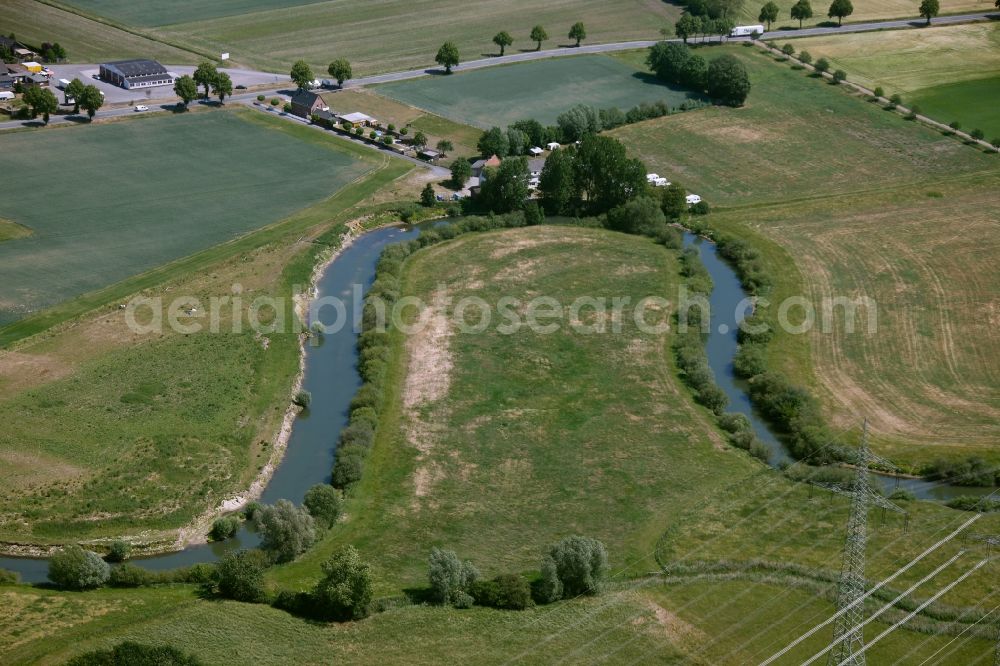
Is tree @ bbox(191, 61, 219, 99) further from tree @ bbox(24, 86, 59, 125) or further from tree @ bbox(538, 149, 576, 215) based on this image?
tree @ bbox(538, 149, 576, 215)

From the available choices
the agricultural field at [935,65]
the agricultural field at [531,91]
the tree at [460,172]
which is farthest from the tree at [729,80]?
the tree at [460,172]

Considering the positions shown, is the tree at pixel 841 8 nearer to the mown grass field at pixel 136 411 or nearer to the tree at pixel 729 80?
the tree at pixel 729 80

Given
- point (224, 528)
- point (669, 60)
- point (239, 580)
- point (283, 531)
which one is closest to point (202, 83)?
point (669, 60)

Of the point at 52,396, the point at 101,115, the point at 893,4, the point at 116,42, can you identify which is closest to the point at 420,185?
the point at 101,115

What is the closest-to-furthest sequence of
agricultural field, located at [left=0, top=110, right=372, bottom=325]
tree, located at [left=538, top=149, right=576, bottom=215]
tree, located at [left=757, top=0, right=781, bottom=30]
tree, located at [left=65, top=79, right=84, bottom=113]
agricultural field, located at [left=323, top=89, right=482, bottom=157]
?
agricultural field, located at [left=0, top=110, right=372, bottom=325]
tree, located at [left=538, top=149, right=576, bottom=215]
tree, located at [left=65, top=79, right=84, bottom=113]
agricultural field, located at [left=323, top=89, right=482, bottom=157]
tree, located at [left=757, top=0, right=781, bottom=30]

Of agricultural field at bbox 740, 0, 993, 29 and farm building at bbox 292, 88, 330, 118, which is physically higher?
agricultural field at bbox 740, 0, 993, 29

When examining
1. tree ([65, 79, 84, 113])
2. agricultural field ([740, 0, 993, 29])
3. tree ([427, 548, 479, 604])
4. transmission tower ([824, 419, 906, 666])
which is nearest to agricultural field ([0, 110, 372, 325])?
tree ([65, 79, 84, 113])

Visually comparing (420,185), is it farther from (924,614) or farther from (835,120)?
(924,614)

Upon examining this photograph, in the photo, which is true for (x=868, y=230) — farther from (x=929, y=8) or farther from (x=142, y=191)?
(x=929, y=8)
